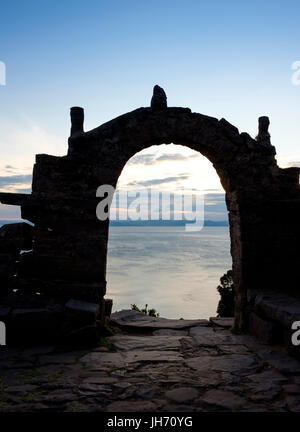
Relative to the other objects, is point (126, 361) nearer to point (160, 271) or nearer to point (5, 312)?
point (5, 312)

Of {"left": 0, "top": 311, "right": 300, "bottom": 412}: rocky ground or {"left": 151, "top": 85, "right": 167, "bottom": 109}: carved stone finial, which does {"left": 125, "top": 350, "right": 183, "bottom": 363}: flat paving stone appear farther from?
{"left": 151, "top": 85, "right": 167, "bottom": 109}: carved stone finial

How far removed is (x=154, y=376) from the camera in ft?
12.3

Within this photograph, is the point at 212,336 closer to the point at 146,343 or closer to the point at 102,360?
the point at 146,343

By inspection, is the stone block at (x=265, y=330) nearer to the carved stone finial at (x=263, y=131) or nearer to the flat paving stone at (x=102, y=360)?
the flat paving stone at (x=102, y=360)

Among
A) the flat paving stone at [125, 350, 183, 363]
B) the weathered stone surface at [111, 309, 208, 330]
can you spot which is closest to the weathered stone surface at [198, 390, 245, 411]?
the flat paving stone at [125, 350, 183, 363]

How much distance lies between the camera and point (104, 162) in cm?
564

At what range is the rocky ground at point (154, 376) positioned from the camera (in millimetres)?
3031

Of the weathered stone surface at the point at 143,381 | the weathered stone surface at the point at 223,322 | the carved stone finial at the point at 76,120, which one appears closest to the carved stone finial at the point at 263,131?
the carved stone finial at the point at 76,120

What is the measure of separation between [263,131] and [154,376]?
173 inches

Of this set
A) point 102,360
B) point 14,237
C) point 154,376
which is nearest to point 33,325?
point 102,360

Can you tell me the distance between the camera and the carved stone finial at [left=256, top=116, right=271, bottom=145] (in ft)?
20.4

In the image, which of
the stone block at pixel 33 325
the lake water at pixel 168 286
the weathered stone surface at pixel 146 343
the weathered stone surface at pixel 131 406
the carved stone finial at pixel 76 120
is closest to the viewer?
the weathered stone surface at pixel 131 406

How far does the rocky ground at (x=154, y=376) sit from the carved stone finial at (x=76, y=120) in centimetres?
322
